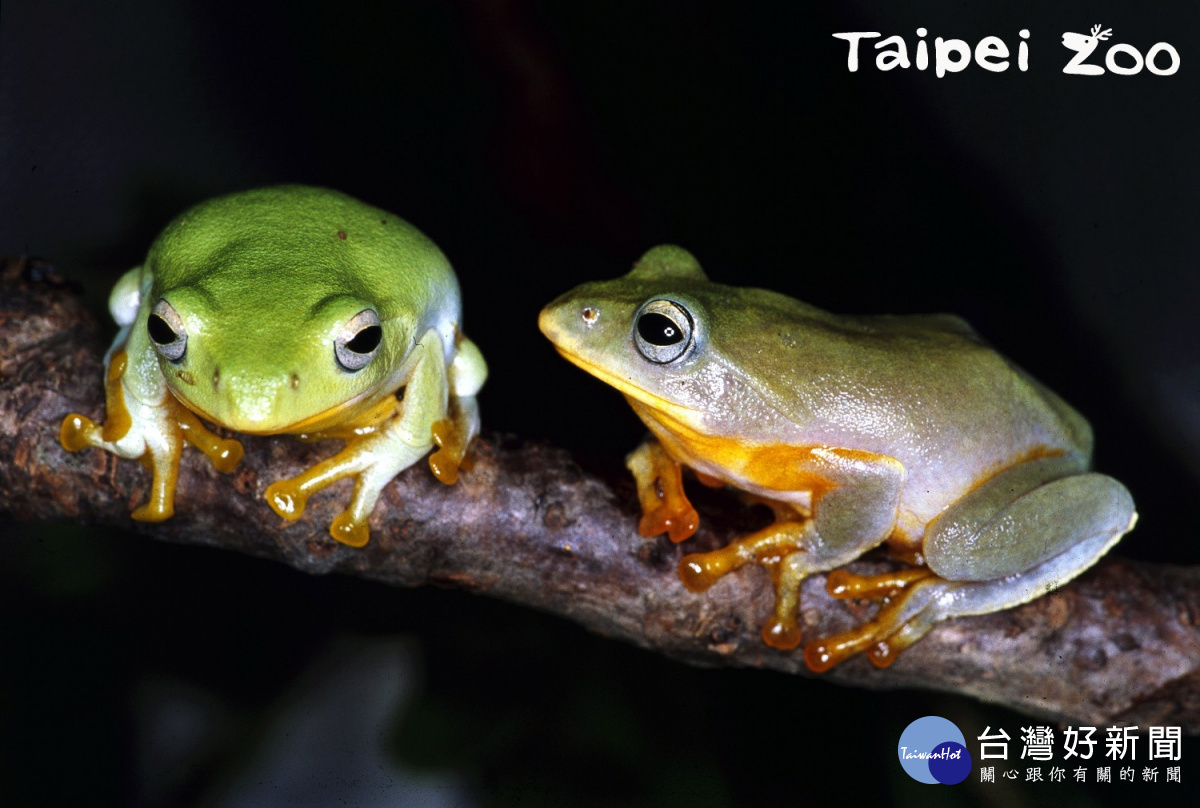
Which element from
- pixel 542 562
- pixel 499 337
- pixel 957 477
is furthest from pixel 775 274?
pixel 542 562

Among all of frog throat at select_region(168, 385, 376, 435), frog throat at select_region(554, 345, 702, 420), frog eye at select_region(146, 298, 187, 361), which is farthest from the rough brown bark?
A: frog eye at select_region(146, 298, 187, 361)

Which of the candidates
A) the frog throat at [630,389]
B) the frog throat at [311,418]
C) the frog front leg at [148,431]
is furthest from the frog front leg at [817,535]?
the frog front leg at [148,431]

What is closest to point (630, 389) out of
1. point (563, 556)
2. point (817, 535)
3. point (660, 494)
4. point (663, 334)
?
point (663, 334)

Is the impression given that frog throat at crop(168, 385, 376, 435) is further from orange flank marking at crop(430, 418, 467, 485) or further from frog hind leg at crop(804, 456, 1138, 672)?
frog hind leg at crop(804, 456, 1138, 672)

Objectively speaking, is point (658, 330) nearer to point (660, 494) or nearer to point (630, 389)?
point (630, 389)

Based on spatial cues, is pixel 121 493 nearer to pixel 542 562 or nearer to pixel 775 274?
pixel 542 562

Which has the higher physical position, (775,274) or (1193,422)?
(775,274)
